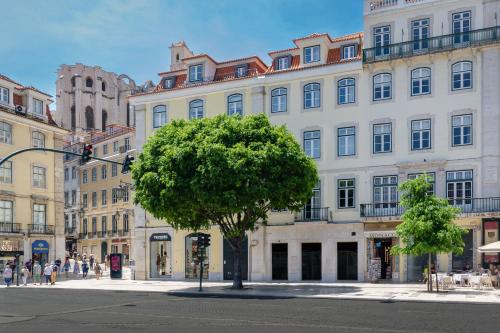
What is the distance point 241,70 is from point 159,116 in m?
6.73

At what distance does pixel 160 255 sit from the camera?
4338 cm

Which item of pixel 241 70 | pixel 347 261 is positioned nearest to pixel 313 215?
pixel 347 261

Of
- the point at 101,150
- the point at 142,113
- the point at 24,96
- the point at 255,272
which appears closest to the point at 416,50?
the point at 255,272

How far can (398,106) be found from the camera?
118ft

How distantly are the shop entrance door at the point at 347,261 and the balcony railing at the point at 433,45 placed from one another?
11.1m

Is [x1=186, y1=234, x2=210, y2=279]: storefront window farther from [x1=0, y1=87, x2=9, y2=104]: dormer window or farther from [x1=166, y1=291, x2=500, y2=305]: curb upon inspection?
[x1=0, y1=87, x2=9, y2=104]: dormer window

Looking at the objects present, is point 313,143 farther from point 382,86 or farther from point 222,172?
point 222,172

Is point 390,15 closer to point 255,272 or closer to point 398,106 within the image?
point 398,106

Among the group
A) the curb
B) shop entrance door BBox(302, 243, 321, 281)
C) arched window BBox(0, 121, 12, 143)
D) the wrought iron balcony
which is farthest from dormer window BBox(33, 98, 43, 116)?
the wrought iron balcony

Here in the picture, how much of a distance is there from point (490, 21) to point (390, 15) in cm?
571

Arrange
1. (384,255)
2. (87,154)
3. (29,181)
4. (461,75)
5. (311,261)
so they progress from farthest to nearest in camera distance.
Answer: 1. (29,181)
2. (311,261)
3. (384,255)
4. (461,75)
5. (87,154)

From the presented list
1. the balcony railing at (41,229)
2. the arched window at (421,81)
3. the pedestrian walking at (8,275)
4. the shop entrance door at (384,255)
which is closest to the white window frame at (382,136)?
the arched window at (421,81)

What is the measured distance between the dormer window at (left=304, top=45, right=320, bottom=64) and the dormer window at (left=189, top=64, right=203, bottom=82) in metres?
7.64

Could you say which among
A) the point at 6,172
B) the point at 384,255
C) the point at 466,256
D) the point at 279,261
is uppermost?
the point at 6,172
